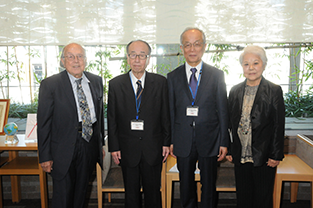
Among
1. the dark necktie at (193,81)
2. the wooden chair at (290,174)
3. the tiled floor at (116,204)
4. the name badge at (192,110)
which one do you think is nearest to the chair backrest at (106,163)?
the tiled floor at (116,204)

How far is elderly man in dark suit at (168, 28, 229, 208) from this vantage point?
1997 millimetres

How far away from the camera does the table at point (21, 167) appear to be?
266 centimetres

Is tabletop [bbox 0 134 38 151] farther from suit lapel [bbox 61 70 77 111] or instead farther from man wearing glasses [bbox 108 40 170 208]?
man wearing glasses [bbox 108 40 170 208]

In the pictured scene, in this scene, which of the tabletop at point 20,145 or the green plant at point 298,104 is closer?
the tabletop at point 20,145

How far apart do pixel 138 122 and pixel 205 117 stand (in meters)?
0.55

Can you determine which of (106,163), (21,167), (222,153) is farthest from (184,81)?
(21,167)

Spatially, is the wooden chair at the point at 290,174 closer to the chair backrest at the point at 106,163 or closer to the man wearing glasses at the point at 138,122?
the man wearing glasses at the point at 138,122

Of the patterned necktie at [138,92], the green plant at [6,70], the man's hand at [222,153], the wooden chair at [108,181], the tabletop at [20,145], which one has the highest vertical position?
the green plant at [6,70]

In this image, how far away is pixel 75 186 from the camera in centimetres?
205

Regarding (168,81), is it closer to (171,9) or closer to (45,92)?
(45,92)

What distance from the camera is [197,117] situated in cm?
200

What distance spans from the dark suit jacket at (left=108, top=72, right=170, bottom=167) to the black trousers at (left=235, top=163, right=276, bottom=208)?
726mm

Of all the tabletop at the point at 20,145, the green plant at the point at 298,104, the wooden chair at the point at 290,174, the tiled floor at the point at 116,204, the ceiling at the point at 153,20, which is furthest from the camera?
the green plant at the point at 298,104

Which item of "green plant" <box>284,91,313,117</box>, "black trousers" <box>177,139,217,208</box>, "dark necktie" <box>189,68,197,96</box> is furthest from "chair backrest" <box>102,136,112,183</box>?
"green plant" <box>284,91,313,117</box>
